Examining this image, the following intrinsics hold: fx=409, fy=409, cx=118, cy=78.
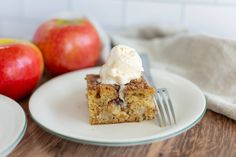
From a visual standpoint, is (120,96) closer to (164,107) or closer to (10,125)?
(164,107)

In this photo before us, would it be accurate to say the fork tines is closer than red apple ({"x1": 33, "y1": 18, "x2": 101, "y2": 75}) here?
Yes

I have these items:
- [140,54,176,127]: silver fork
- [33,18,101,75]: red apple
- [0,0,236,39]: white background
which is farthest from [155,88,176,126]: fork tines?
[0,0,236,39]: white background

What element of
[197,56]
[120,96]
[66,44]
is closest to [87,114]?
[120,96]

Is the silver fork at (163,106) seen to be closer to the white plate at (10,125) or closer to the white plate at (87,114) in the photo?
the white plate at (87,114)

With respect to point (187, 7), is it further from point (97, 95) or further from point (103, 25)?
point (97, 95)

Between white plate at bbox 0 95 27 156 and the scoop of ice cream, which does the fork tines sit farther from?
white plate at bbox 0 95 27 156

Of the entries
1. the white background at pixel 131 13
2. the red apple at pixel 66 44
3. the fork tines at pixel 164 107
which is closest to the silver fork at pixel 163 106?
the fork tines at pixel 164 107
